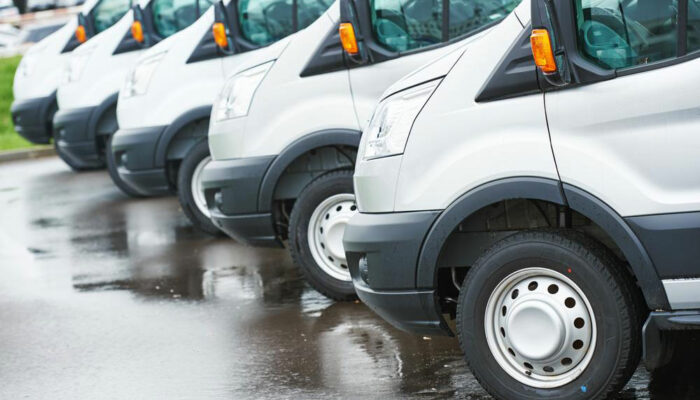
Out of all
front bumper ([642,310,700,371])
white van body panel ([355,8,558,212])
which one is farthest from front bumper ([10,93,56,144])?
front bumper ([642,310,700,371])

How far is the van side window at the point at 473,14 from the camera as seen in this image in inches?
288

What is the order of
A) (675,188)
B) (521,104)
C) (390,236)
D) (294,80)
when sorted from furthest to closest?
(294,80) < (390,236) < (521,104) < (675,188)

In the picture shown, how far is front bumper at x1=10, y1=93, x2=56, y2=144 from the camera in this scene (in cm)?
1539

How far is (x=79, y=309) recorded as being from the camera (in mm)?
8102

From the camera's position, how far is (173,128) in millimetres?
10633

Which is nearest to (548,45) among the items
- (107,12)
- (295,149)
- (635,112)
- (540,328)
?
(635,112)

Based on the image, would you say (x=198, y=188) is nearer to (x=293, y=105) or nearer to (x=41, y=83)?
(x=293, y=105)

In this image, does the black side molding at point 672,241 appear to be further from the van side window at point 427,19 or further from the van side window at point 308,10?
the van side window at point 308,10

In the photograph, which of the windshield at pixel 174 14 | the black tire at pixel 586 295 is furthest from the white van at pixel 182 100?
the black tire at pixel 586 295

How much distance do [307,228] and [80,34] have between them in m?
8.07

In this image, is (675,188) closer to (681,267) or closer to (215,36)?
(681,267)

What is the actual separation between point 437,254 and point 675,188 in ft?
A: 3.36

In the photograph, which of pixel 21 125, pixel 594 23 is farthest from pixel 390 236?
pixel 21 125

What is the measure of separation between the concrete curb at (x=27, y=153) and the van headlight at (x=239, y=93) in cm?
1129
